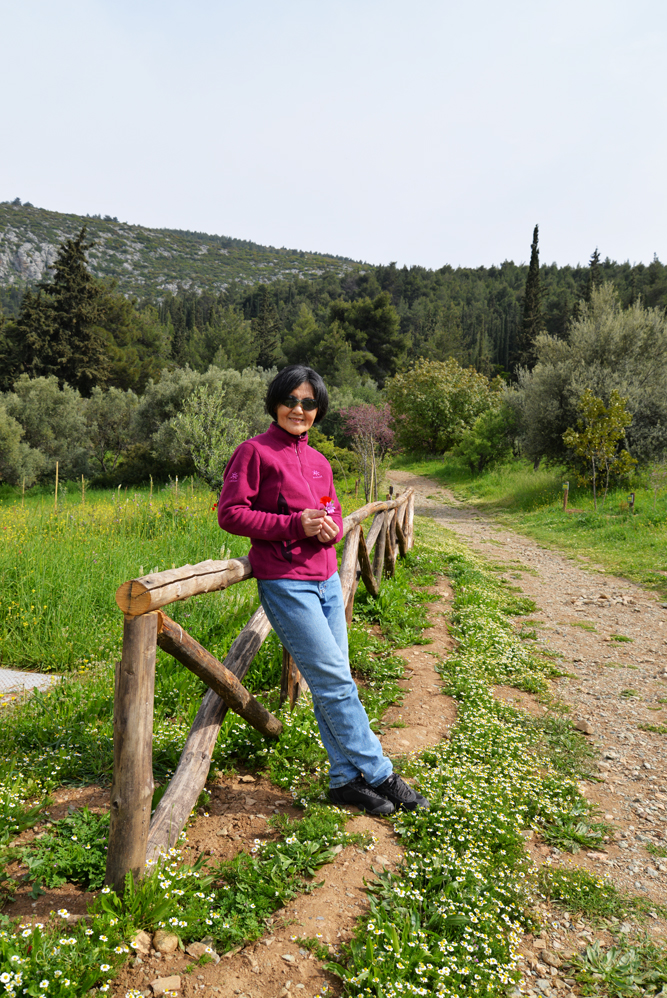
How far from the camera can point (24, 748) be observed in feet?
10.4

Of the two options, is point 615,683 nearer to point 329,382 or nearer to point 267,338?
point 329,382

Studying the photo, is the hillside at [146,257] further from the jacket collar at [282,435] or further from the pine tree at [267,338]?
the jacket collar at [282,435]

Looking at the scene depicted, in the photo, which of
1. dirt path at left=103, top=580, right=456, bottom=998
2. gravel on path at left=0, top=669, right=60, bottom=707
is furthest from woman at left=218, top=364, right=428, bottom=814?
gravel on path at left=0, top=669, right=60, bottom=707

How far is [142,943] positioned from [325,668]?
1.23 metres

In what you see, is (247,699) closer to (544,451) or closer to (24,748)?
(24,748)

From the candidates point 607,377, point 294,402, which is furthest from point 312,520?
point 607,377

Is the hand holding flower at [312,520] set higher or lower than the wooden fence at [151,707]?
higher

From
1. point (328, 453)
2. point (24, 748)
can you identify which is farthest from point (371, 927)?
point (328, 453)

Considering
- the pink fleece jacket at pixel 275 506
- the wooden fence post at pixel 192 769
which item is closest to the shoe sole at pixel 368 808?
the wooden fence post at pixel 192 769

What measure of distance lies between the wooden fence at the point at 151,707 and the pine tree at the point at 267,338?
5265 centimetres

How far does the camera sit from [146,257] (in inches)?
6432

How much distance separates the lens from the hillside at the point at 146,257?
456ft

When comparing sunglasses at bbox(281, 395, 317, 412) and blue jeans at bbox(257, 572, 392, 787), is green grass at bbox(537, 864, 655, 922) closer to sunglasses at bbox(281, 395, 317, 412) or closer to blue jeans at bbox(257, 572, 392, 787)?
blue jeans at bbox(257, 572, 392, 787)

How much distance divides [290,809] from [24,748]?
1549 millimetres
